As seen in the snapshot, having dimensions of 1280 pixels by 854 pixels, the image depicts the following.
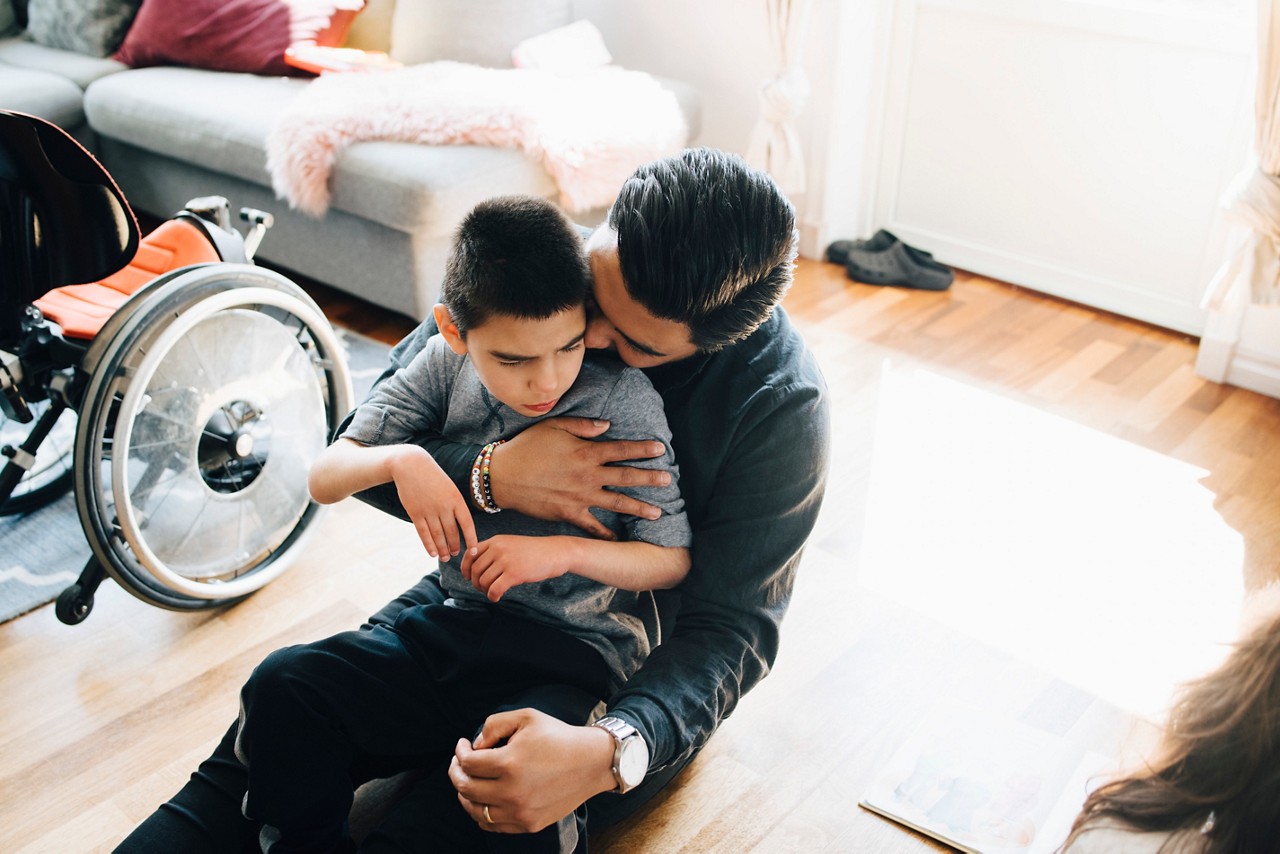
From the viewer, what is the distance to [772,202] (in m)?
1.15

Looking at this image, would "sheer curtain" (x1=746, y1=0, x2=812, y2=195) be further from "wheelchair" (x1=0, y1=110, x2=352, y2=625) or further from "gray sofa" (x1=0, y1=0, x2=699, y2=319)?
"wheelchair" (x1=0, y1=110, x2=352, y2=625)

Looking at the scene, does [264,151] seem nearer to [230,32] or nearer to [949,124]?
[230,32]

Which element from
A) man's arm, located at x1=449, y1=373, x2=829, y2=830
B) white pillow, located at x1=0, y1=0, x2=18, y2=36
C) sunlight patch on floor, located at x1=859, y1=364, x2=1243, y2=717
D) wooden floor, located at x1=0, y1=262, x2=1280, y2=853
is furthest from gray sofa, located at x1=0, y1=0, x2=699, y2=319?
man's arm, located at x1=449, y1=373, x2=829, y2=830

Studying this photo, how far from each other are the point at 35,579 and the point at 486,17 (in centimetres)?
205

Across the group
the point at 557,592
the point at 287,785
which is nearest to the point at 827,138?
the point at 557,592

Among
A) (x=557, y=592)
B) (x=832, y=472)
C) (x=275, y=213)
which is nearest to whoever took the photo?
(x=557, y=592)

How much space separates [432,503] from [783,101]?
2289mm

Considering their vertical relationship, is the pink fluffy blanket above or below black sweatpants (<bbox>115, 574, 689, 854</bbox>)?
above

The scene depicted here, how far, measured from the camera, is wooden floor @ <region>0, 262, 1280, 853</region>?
1.66 metres

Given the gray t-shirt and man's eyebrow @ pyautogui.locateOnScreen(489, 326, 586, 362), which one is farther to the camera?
the gray t-shirt

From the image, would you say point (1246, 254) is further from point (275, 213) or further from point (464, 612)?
point (275, 213)

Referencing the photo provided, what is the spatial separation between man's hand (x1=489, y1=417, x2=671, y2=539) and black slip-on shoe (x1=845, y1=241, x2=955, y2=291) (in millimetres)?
2151

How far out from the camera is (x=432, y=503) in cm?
129

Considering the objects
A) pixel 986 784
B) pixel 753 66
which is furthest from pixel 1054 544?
pixel 753 66
